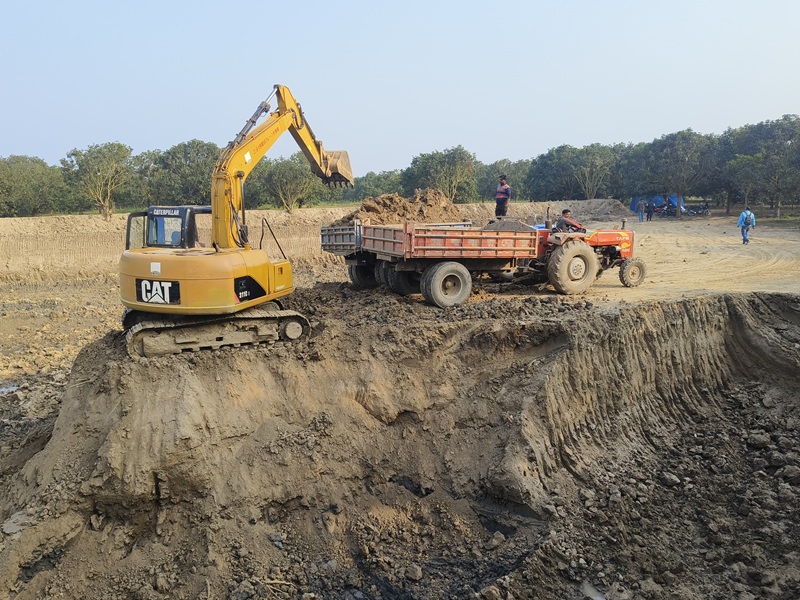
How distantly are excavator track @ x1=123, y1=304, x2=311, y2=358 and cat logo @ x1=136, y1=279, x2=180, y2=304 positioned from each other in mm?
308

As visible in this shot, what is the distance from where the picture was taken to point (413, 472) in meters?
7.55

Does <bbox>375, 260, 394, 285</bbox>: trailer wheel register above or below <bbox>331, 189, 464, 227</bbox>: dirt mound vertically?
below

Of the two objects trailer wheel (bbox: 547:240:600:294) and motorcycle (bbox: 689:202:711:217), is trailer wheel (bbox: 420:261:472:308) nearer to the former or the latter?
trailer wheel (bbox: 547:240:600:294)

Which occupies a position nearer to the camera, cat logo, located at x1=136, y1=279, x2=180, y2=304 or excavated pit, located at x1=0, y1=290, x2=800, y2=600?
excavated pit, located at x1=0, y1=290, x2=800, y2=600

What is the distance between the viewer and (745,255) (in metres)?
18.5

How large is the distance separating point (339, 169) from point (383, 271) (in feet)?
6.93

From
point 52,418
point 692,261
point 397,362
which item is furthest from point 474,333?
point 692,261

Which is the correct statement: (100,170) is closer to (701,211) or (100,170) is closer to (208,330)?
(208,330)

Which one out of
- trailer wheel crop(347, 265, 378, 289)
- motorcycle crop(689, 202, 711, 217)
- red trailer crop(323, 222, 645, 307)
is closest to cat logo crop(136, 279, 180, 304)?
red trailer crop(323, 222, 645, 307)

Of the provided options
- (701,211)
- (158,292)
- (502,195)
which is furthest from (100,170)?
(701,211)

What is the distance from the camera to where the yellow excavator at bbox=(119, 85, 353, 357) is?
25.1ft

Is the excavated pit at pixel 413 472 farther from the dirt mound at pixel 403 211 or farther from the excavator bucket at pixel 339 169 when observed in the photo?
the dirt mound at pixel 403 211

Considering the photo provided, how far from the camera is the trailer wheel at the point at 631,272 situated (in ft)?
40.7

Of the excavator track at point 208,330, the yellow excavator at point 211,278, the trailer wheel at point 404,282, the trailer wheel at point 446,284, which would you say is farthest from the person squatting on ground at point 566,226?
the excavator track at point 208,330
